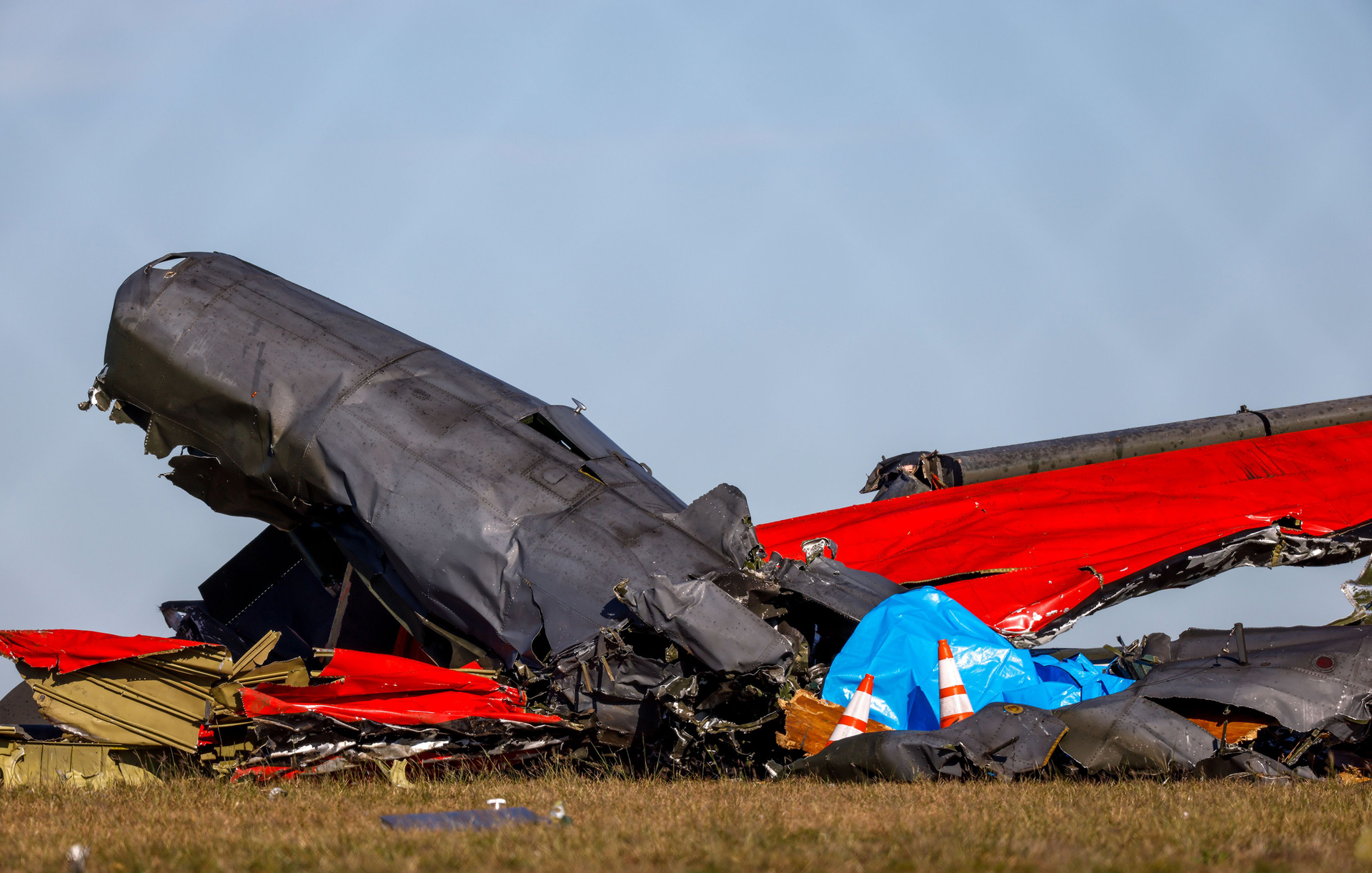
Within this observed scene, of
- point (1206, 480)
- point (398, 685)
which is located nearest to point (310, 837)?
point (398, 685)

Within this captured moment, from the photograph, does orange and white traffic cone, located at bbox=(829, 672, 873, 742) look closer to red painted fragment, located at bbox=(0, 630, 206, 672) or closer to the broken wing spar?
the broken wing spar

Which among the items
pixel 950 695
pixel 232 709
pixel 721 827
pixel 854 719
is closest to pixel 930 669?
pixel 950 695

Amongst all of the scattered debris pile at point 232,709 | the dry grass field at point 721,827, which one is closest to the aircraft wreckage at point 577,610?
the scattered debris pile at point 232,709

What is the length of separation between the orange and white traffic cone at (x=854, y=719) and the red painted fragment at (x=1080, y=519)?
3168 mm

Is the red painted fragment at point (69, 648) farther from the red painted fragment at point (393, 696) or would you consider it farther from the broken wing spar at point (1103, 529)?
the broken wing spar at point (1103, 529)

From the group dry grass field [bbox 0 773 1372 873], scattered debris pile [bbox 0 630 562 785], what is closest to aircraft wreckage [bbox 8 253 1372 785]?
scattered debris pile [bbox 0 630 562 785]

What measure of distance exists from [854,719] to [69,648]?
557cm

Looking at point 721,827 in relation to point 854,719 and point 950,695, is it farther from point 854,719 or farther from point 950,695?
point 950,695

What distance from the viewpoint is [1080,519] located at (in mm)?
12875

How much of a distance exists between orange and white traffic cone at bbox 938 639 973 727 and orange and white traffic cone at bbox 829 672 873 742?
0.52 m

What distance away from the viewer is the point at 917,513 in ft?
44.1

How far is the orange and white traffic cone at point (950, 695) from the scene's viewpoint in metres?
8.38

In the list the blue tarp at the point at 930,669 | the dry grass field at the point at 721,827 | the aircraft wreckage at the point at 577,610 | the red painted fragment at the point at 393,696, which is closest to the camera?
the dry grass field at the point at 721,827

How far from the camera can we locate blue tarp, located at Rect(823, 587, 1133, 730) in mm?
8875
